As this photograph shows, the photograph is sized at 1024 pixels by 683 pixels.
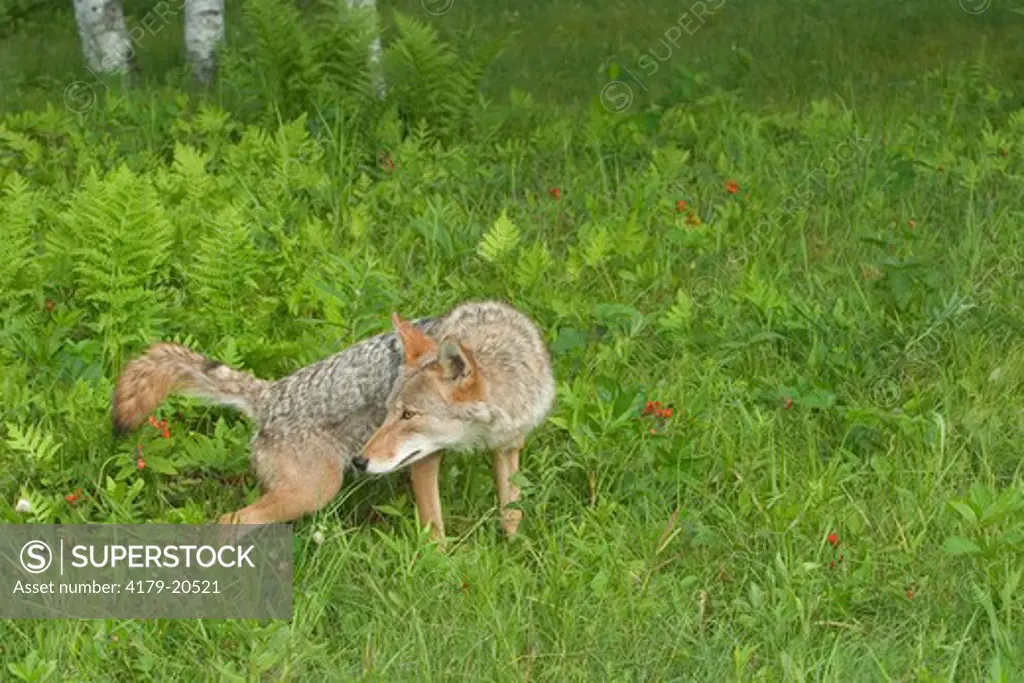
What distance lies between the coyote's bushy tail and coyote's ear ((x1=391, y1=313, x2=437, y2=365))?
80 centimetres

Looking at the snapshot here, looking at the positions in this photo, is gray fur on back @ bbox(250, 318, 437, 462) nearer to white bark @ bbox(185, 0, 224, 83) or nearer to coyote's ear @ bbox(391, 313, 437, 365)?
coyote's ear @ bbox(391, 313, 437, 365)

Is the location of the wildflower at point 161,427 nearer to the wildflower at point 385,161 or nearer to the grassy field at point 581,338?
the grassy field at point 581,338

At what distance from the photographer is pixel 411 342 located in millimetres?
5910

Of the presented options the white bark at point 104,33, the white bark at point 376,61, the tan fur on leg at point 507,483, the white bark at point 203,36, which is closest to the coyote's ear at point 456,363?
the tan fur on leg at point 507,483

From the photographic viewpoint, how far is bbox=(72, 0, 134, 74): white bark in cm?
1366

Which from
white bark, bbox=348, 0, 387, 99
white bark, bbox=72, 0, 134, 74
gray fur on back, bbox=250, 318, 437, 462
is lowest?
white bark, bbox=72, 0, 134, 74

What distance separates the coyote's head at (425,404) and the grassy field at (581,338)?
328 mm

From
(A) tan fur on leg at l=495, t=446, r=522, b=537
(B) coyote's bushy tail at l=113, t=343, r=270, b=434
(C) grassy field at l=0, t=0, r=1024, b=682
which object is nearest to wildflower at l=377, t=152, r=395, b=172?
(C) grassy field at l=0, t=0, r=1024, b=682

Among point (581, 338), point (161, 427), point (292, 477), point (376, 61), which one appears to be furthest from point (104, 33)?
point (292, 477)

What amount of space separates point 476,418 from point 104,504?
159 centimetres

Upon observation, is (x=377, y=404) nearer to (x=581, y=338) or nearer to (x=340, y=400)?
(x=340, y=400)

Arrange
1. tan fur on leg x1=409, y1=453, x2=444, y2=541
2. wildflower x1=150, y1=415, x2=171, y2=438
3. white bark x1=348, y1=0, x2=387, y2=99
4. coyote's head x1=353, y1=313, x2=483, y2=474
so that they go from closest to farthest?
1. coyote's head x1=353, y1=313, x2=483, y2=474
2. tan fur on leg x1=409, y1=453, x2=444, y2=541
3. wildflower x1=150, y1=415, x2=171, y2=438
4. white bark x1=348, y1=0, x2=387, y2=99

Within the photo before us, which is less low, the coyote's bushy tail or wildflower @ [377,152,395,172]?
the coyote's bushy tail

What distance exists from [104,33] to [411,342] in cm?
904
